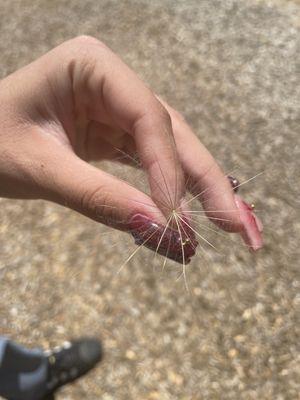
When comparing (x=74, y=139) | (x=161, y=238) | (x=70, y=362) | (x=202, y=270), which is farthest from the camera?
(x=202, y=270)

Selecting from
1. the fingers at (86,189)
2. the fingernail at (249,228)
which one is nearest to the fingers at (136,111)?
the fingers at (86,189)

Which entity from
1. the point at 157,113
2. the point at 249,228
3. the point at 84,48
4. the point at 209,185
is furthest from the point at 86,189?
the point at 249,228

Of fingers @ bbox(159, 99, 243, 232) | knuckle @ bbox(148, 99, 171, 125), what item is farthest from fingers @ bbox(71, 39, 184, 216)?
fingers @ bbox(159, 99, 243, 232)

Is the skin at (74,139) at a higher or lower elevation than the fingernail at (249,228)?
higher

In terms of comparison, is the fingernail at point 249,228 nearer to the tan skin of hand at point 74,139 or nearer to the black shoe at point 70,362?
the tan skin of hand at point 74,139

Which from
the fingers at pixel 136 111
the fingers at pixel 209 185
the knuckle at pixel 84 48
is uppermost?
the knuckle at pixel 84 48

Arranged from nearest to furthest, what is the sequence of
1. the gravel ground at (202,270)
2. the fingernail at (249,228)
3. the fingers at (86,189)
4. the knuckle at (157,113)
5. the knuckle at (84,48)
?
the fingers at (86,189)
the knuckle at (157,113)
the knuckle at (84,48)
the fingernail at (249,228)
the gravel ground at (202,270)

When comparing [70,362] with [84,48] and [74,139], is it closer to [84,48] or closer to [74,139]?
[74,139]

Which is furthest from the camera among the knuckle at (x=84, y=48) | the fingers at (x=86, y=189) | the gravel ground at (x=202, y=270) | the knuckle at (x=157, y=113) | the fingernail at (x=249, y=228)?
the gravel ground at (x=202, y=270)
